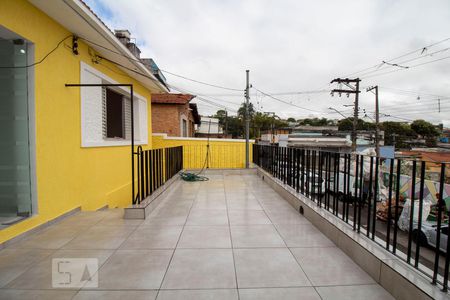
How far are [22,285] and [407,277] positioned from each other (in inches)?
120

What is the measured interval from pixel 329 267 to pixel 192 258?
4.43 ft

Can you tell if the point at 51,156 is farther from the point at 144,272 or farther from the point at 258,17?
the point at 258,17

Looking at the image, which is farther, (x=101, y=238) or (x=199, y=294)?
(x=101, y=238)

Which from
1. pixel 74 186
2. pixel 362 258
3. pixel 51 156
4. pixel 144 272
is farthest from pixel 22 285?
pixel 362 258

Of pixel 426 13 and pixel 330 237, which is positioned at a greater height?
pixel 426 13

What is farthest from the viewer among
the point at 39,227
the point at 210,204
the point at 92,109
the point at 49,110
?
the point at 92,109

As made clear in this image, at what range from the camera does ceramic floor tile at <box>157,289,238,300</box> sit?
210 cm

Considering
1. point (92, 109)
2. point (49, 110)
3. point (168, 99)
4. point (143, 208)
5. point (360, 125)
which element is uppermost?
point (360, 125)

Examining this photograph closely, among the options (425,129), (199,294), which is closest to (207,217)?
(199,294)

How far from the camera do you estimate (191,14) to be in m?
8.26

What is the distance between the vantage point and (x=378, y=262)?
233 cm

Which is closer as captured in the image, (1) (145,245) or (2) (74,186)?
(1) (145,245)

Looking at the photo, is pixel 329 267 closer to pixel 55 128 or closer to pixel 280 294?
pixel 280 294

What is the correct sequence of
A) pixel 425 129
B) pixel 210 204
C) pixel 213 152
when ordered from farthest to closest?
pixel 425 129
pixel 213 152
pixel 210 204
